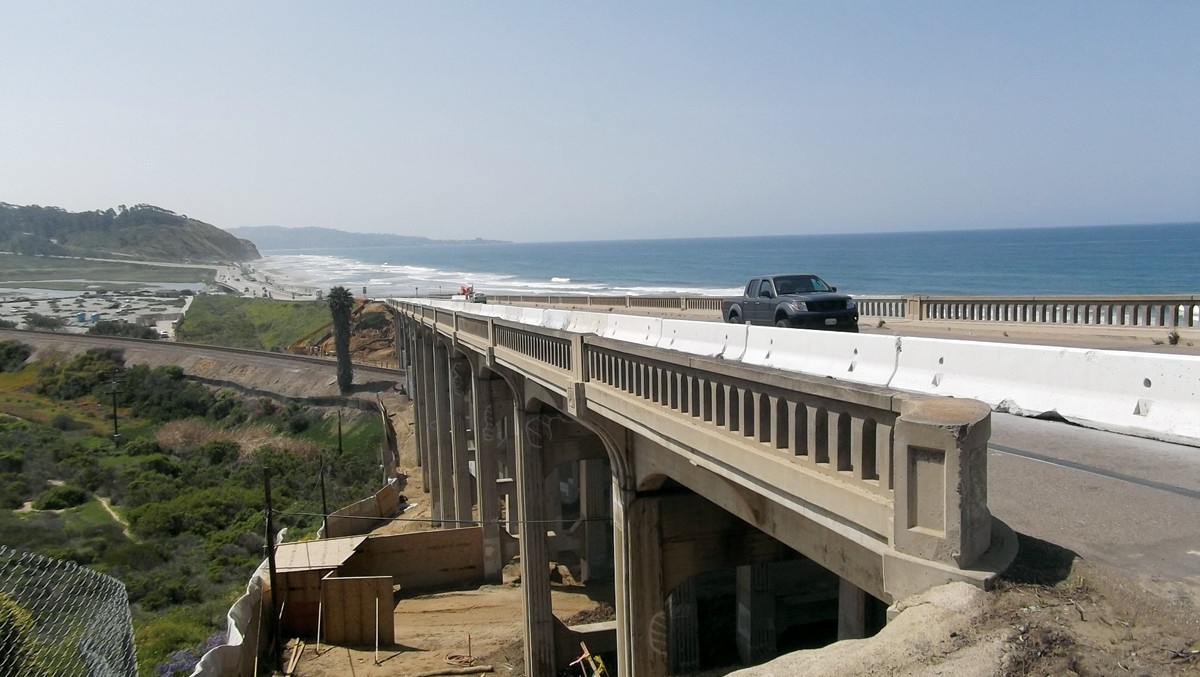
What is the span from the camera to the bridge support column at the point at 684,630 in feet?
70.5

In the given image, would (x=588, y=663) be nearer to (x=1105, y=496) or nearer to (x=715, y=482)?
(x=715, y=482)

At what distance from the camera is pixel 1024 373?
270 inches

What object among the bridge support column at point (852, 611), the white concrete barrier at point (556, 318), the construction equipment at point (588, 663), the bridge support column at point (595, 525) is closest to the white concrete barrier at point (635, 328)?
the white concrete barrier at point (556, 318)

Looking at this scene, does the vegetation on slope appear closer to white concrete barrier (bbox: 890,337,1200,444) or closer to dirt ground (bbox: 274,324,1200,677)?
white concrete barrier (bbox: 890,337,1200,444)

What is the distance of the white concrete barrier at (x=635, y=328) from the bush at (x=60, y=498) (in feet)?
102

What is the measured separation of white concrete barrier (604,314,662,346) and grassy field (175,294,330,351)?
273 feet

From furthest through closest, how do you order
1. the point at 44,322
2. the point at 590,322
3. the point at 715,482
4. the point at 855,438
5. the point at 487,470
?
the point at 44,322
the point at 487,470
the point at 590,322
the point at 715,482
the point at 855,438

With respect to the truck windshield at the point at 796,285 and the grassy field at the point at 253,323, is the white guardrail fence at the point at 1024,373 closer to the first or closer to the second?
the truck windshield at the point at 796,285

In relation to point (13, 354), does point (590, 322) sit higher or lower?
higher

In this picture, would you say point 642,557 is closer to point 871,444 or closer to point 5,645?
point 871,444

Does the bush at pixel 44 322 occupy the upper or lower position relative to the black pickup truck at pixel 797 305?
lower

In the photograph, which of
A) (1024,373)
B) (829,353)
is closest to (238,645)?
(829,353)

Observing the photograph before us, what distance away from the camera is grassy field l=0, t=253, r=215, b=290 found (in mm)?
157250

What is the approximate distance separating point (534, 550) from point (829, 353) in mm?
11944
